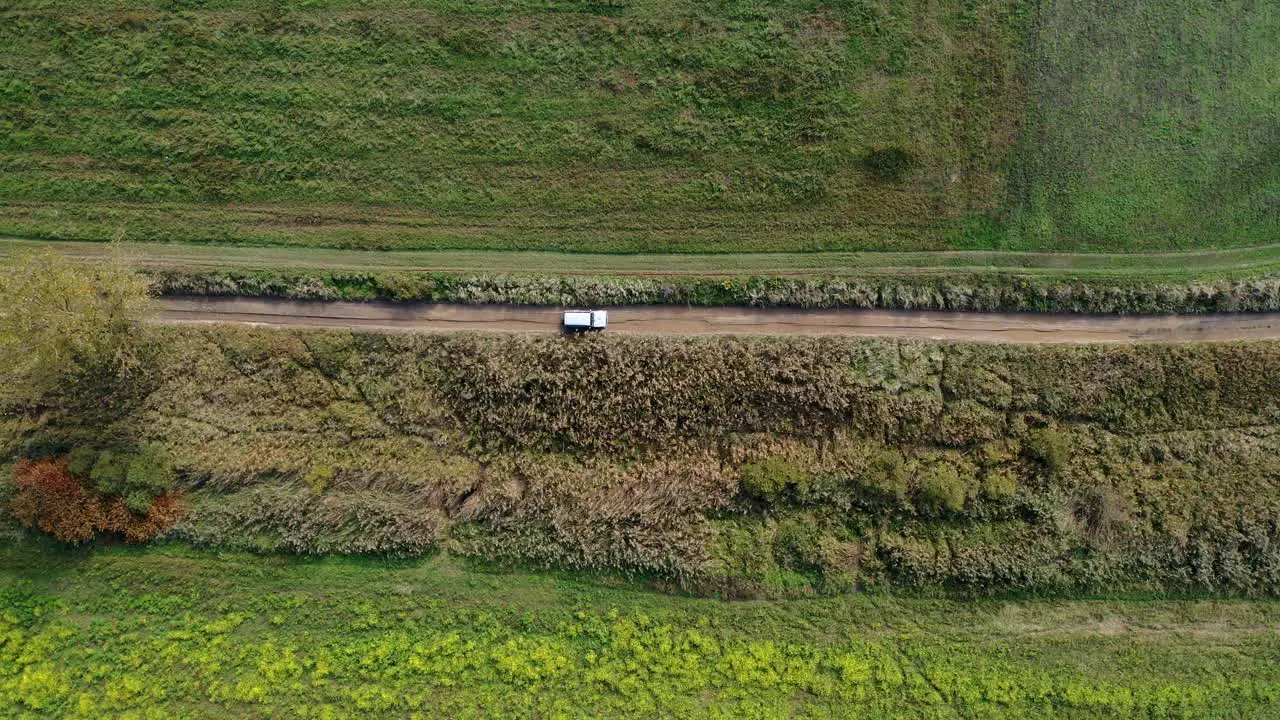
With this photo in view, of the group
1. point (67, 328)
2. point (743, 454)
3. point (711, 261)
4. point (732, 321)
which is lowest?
point (743, 454)

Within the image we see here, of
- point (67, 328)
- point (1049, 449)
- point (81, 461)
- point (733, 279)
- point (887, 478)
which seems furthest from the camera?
point (733, 279)

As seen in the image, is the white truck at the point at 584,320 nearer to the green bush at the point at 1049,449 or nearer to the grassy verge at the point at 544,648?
the grassy verge at the point at 544,648

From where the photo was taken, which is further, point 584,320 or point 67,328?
point 584,320

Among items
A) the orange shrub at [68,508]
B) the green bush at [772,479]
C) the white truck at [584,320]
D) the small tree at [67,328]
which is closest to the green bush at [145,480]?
the orange shrub at [68,508]

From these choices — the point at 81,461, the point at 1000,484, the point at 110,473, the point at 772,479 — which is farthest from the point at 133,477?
the point at 1000,484

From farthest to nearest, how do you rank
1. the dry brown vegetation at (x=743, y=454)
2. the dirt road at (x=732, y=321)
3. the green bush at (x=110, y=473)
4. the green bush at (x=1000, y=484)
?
the dirt road at (x=732, y=321)
the dry brown vegetation at (x=743, y=454)
the green bush at (x=1000, y=484)
the green bush at (x=110, y=473)

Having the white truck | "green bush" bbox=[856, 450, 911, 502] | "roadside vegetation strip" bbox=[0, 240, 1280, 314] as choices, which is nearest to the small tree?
"roadside vegetation strip" bbox=[0, 240, 1280, 314]

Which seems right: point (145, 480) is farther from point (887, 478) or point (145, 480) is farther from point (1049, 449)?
point (1049, 449)
